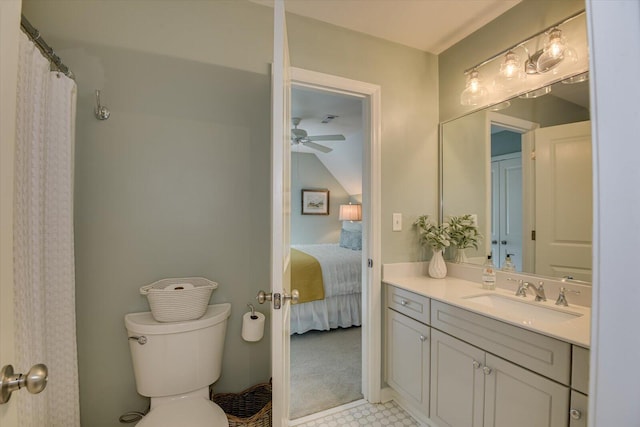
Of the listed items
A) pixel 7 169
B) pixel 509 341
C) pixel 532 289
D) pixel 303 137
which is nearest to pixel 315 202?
pixel 303 137

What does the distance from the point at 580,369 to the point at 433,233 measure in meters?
1.12

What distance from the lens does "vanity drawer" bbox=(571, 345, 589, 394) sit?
98 cm

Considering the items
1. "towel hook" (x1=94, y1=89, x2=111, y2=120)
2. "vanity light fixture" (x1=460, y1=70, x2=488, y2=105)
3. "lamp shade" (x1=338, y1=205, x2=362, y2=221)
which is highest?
"vanity light fixture" (x1=460, y1=70, x2=488, y2=105)

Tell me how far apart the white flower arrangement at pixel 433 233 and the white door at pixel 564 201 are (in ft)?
1.73

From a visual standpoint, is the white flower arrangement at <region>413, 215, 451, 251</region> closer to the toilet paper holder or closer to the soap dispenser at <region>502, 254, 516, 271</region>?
the soap dispenser at <region>502, 254, 516, 271</region>

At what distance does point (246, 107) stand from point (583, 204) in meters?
1.83

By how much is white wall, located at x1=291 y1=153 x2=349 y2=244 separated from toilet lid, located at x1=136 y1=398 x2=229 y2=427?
4.43m

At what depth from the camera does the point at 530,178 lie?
1686mm

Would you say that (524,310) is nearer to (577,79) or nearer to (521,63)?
(577,79)

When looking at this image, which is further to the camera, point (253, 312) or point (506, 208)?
point (506, 208)

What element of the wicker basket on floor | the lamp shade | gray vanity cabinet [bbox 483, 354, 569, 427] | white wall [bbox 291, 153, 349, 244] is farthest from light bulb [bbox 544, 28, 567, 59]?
white wall [bbox 291, 153, 349, 244]

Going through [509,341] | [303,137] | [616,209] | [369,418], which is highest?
[303,137]

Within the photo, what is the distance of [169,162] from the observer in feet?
5.05

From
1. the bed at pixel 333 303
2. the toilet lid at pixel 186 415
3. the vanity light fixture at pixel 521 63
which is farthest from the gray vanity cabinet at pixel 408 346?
the vanity light fixture at pixel 521 63
